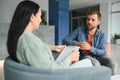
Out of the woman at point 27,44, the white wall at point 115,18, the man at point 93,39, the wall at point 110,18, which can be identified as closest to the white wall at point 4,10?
the man at point 93,39

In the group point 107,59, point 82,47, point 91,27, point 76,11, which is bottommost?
point 107,59

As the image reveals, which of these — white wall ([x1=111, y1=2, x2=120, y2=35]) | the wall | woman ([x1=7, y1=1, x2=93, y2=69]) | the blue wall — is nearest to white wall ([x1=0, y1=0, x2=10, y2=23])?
the blue wall

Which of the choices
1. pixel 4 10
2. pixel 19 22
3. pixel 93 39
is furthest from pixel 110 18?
pixel 19 22

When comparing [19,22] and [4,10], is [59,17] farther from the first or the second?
[19,22]

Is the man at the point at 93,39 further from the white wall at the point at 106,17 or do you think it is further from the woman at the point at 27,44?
the white wall at the point at 106,17

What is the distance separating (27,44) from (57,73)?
291 millimetres

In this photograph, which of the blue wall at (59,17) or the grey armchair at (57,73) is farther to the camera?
the blue wall at (59,17)

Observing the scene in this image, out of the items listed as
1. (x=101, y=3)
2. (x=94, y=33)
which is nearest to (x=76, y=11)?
(x=101, y=3)

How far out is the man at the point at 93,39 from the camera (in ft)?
8.14

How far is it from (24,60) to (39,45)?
0.15 m

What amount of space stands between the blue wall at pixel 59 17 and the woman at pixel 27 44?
8.25 metres

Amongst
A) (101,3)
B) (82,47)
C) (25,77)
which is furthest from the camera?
(101,3)

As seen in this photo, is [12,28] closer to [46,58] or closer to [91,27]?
[46,58]

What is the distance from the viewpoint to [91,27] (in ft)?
8.50
